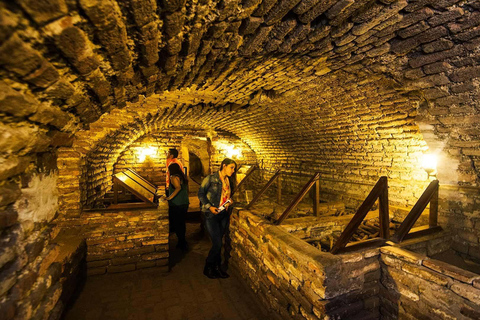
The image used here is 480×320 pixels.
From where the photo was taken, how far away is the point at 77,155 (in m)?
4.17

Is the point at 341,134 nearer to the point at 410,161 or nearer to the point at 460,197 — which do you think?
the point at 410,161

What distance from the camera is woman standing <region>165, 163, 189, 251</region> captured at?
521 centimetres

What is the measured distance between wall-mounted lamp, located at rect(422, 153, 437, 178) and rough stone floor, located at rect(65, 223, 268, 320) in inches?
141

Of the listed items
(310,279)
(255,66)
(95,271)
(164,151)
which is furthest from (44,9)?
(164,151)

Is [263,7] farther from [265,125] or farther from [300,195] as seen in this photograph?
[265,125]

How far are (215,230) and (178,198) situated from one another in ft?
4.52

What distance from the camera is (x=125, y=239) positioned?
180 inches

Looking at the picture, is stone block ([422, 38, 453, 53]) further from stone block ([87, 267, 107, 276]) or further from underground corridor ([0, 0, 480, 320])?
stone block ([87, 267, 107, 276])

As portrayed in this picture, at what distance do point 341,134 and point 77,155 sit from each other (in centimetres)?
513

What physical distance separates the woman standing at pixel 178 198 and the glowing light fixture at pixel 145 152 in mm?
3195

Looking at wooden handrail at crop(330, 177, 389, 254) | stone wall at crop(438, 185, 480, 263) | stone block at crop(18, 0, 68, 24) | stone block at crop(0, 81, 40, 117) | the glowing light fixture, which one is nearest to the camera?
stone block at crop(18, 0, 68, 24)

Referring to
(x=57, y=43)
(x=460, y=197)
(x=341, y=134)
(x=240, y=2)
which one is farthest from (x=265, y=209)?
(x=57, y=43)

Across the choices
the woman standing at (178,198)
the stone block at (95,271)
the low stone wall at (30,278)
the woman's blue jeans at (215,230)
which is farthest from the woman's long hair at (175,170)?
the low stone wall at (30,278)

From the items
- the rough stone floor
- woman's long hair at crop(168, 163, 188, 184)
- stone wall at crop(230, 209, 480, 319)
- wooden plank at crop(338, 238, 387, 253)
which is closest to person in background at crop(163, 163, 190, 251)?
woman's long hair at crop(168, 163, 188, 184)
